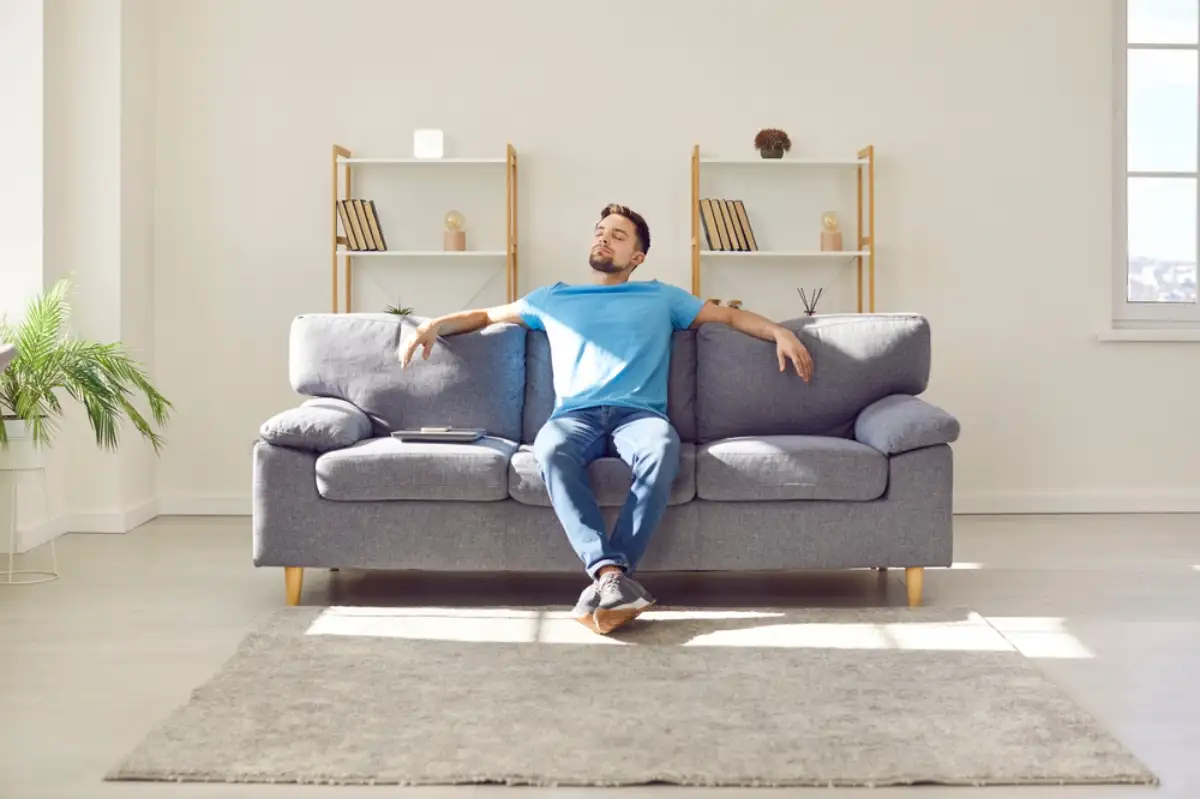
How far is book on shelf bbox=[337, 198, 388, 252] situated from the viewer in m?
4.98

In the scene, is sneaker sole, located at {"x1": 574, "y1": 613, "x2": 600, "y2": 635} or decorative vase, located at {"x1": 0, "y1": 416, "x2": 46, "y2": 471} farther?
decorative vase, located at {"x1": 0, "y1": 416, "x2": 46, "y2": 471}

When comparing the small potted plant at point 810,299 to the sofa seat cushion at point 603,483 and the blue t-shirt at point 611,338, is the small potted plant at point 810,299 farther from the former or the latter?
the sofa seat cushion at point 603,483

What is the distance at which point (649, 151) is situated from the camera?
5195 millimetres

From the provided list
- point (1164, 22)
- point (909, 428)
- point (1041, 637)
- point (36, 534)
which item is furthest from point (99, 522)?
point (1164, 22)

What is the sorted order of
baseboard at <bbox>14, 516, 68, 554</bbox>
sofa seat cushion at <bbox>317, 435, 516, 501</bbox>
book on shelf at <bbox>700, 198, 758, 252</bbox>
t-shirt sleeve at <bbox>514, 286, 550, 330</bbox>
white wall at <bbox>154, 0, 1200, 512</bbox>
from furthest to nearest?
white wall at <bbox>154, 0, 1200, 512</bbox>
book on shelf at <bbox>700, 198, 758, 252</bbox>
baseboard at <bbox>14, 516, 68, 554</bbox>
t-shirt sleeve at <bbox>514, 286, 550, 330</bbox>
sofa seat cushion at <bbox>317, 435, 516, 501</bbox>

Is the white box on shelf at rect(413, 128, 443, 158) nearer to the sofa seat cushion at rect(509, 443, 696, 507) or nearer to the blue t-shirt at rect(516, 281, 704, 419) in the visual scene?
the blue t-shirt at rect(516, 281, 704, 419)

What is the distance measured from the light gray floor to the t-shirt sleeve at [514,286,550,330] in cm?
79

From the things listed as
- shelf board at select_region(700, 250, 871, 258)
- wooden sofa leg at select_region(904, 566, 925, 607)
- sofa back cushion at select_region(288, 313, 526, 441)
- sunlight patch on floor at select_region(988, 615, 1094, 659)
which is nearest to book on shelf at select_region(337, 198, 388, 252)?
sofa back cushion at select_region(288, 313, 526, 441)

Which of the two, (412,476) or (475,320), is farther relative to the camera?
(475,320)

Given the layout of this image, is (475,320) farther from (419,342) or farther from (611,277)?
(611,277)

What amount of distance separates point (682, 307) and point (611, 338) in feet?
0.92

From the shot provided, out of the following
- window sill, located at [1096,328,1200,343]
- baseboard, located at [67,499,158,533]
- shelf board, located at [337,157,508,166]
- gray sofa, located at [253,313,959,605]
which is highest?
shelf board, located at [337,157,508,166]

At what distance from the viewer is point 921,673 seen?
2.76 meters

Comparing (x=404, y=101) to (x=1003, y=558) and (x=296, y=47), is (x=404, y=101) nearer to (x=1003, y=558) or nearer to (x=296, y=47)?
(x=296, y=47)
